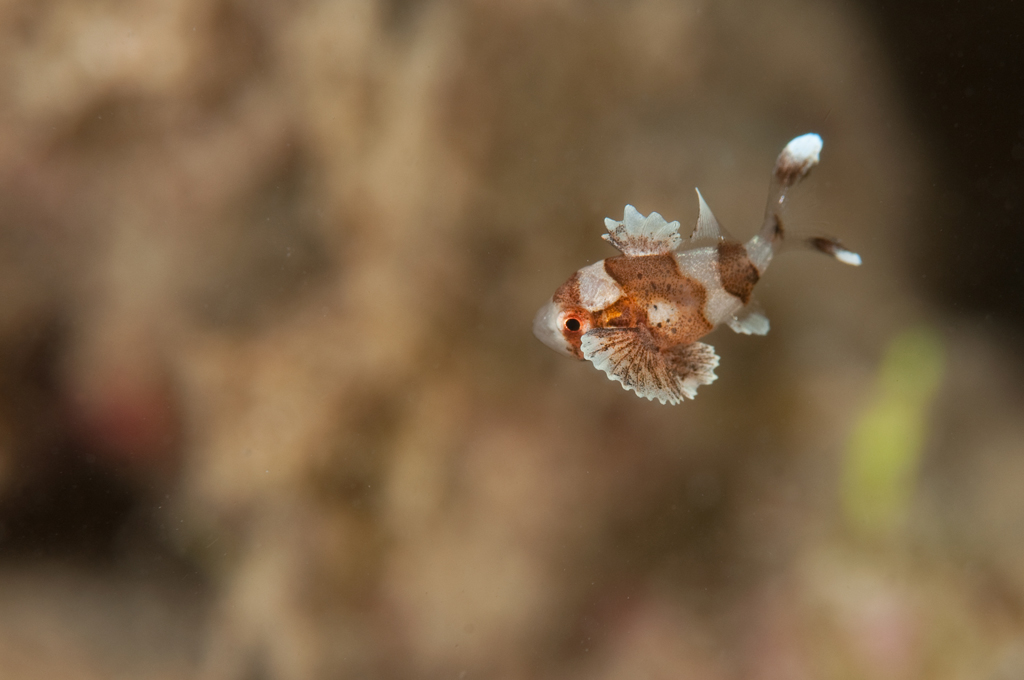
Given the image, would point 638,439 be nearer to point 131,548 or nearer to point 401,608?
point 401,608

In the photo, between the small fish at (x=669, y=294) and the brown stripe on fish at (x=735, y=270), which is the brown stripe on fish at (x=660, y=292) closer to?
the small fish at (x=669, y=294)

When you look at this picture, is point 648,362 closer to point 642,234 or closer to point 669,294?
point 669,294

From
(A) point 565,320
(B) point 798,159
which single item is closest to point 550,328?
(A) point 565,320

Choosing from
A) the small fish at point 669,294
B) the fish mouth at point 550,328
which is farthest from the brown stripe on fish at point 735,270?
the fish mouth at point 550,328

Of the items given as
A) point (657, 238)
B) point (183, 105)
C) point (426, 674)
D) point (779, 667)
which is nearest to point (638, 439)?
point (657, 238)

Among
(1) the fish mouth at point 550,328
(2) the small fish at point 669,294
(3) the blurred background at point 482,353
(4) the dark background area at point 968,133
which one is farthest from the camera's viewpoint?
(4) the dark background area at point 968,133
